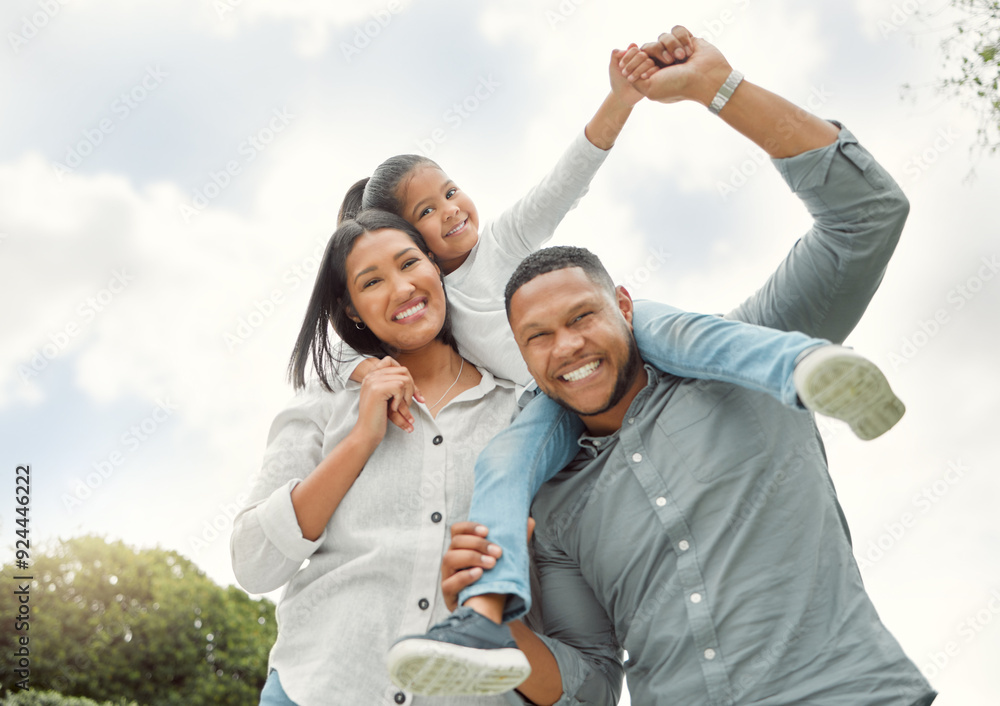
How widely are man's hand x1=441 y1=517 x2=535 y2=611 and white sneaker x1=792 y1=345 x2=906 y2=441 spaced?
917mm

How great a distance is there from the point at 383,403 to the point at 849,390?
1552 millimetres

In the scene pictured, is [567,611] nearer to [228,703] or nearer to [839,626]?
[839,626]

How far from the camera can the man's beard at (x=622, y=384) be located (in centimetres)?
255

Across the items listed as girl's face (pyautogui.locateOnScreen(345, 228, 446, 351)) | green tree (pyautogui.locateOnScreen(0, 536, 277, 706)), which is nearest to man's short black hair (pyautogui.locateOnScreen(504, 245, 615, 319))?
girl's face (pyautogui.locateOnScreen(345, 228, 446, 351))

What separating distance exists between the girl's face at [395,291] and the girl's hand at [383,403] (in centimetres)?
22

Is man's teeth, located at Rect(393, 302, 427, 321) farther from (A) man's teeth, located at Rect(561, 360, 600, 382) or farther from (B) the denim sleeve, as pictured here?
(B) the denim sleeve

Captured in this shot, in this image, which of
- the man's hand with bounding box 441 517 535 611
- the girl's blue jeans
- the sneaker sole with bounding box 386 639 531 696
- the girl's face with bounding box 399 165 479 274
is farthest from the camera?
the girl's face with bounding box 399 165 479 274

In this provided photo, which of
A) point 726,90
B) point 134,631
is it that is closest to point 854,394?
point 726,90

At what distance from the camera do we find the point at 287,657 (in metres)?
2.62

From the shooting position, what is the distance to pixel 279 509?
8.68 feet

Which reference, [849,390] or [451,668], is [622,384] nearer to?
[849,390]

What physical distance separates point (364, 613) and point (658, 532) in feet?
3.17

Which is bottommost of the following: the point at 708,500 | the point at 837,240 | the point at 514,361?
the point at 708,500

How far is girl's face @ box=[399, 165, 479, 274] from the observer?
3672 mm
